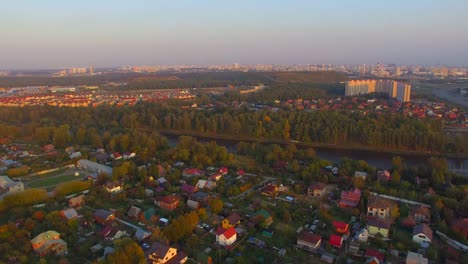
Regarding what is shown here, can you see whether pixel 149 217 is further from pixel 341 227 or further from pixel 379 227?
pixel 379 227

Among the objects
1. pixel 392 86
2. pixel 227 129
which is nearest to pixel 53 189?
pixel 227 129

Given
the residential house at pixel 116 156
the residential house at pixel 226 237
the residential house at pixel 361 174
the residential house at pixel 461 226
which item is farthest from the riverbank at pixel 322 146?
the residential house at pixel 226 237

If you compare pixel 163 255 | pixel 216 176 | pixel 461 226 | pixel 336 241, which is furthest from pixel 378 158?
pixel 163 255

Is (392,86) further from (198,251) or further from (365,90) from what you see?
(198,251)

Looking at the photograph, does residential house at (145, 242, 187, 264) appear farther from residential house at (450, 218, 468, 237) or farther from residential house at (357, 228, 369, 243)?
residential house at (450, 218, 468, 237)

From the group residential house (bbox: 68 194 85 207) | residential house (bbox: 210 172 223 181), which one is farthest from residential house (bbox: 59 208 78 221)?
residential house (bbox: 210 172 223 181)

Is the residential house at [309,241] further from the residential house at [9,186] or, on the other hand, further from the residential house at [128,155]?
the residential house at [128,155]

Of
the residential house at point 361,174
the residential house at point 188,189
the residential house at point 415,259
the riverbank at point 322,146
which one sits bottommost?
the riverbank at point 322,146
